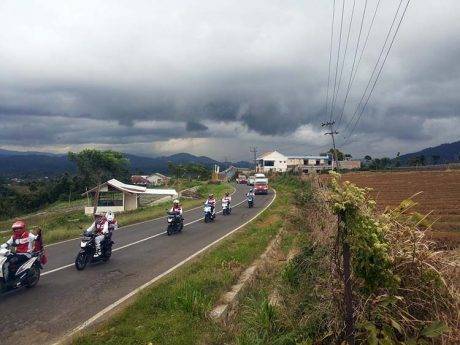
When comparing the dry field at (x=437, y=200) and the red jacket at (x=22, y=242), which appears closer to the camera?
the red jacket at (x=22, y=242)

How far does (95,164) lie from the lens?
79.6 metres

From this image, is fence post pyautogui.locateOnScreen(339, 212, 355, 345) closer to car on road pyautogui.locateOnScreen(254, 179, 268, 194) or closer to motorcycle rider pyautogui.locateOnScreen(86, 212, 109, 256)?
motorcycle rider pyautogui.locateOnScreen(86, 212, 109, 256)

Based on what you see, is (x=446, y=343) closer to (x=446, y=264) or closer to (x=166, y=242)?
(x=446, y=264)

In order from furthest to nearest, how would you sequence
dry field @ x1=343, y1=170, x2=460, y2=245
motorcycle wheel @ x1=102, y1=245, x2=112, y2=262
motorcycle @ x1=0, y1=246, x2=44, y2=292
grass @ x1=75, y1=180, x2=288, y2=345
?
dry field @ x1=343, y1=170, x2=460, y2=245
motorcycle wheel @ x1=102, y1=245, x2=112, y2=262
motorcycle @ x1=0, y1=246, x2=44, y2=292
grass @ x1=75, y1=180, x2=288, y2=345

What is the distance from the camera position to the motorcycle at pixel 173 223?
20.0 metres

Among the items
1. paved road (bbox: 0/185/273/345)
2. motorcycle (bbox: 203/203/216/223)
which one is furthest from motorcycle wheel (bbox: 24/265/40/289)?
motorcycle (bbox: 203/203/216/223)

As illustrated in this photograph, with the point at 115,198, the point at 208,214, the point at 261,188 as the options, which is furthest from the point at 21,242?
the point at 261,188

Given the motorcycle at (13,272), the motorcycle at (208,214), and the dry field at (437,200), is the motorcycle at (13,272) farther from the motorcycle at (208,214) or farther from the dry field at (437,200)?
the motorcycle at (208,214)

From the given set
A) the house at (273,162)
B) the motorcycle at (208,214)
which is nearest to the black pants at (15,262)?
the motorcycle at (208,214)

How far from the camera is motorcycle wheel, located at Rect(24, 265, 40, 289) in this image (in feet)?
33.4

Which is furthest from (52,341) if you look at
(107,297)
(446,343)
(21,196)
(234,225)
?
(21,196)

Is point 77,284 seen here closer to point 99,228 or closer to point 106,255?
point 99,228

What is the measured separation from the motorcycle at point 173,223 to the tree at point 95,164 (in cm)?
5895

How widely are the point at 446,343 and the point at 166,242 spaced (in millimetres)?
13681
